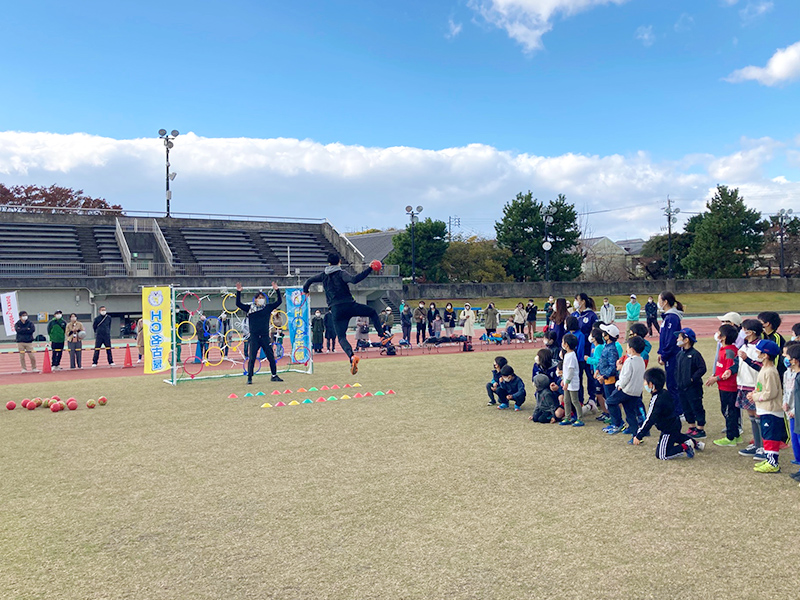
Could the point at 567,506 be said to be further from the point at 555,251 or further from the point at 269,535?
the point at 555,251

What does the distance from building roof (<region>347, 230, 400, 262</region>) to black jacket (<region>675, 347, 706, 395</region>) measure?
50.0m

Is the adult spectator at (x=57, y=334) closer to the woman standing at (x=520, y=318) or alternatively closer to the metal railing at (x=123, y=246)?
the metal railing at (x=123, y=246)

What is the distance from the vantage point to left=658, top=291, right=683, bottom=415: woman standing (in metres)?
8.95

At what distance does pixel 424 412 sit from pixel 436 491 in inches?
175

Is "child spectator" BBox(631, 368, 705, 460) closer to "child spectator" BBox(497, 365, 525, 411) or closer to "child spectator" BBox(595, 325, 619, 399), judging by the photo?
"child spectator" BBox(595, 325, 619, 399)

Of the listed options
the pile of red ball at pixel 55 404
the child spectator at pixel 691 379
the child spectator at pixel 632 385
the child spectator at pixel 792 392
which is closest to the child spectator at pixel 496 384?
the child spectator at pixel 632 385

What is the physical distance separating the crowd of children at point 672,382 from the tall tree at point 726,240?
157 feet

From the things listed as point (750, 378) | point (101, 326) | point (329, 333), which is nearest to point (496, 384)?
point (750, 378)

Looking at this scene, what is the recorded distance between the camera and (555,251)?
49000mm

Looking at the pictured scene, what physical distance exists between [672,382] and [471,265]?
39.3m

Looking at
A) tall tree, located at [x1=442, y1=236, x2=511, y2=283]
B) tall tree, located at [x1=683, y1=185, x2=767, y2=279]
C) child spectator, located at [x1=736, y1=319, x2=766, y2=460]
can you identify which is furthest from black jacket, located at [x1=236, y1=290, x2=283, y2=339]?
tall tree, located at [x1=683, y1=185, x2=767, y2=279]

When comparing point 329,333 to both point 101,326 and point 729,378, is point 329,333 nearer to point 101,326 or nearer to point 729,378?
point 101,326

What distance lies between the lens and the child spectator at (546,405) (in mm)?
10008

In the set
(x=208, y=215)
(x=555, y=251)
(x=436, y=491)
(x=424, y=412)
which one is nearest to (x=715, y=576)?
(x=436, y=491)
